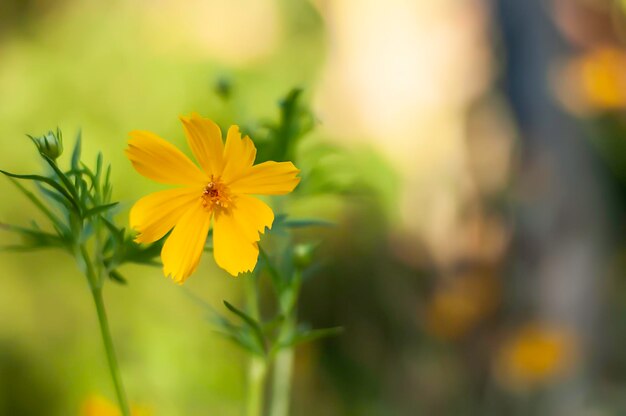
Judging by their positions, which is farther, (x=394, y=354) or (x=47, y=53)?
(x=394, y=354)

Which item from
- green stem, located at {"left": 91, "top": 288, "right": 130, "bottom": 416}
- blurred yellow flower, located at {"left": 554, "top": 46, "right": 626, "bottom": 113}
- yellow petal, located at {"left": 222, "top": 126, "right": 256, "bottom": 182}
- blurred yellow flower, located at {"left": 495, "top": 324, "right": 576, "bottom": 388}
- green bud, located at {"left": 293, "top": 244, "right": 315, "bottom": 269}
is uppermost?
blurred yellow flower, located at {"left": 554, "top": 46, "right": 626, "bottom": 113}

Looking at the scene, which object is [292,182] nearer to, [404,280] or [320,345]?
[320,345]

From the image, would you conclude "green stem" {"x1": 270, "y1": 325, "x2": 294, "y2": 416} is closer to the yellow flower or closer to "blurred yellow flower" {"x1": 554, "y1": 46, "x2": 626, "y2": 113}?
the yellow flower

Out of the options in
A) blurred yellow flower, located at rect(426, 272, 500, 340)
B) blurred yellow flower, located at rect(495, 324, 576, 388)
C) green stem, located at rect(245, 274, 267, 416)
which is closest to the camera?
green stem, located at rect(245, 274, 267, 416)

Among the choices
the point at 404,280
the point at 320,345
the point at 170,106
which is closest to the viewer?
the point at 170,106

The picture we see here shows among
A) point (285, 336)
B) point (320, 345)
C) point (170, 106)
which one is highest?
point (170, 106)

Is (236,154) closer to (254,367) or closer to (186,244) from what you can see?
(186,244)

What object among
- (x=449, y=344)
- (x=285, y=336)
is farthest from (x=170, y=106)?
(x=285, y=336)

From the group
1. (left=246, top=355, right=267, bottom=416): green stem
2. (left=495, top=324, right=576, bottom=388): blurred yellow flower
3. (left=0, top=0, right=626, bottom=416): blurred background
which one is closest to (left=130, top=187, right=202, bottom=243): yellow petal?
(left=246, top=355, right=267, bottom=416): green stem
